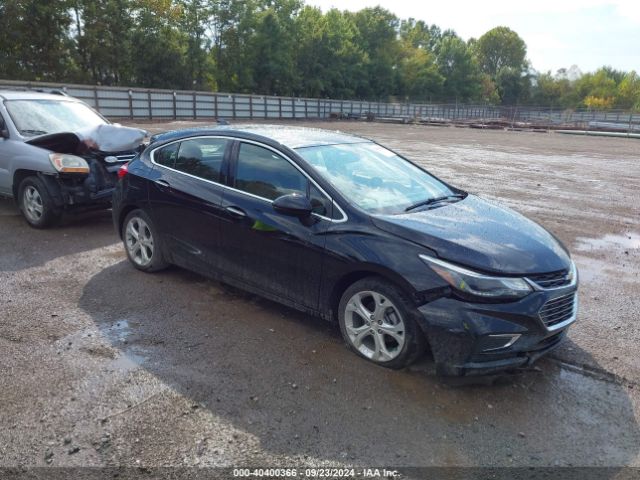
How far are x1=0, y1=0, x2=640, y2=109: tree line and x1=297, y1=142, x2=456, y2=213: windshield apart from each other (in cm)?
4501

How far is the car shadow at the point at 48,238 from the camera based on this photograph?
6.23 meters

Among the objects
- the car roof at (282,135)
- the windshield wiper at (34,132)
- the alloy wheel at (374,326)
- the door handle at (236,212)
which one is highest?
the car roof at (282,135)

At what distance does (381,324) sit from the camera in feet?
12.4

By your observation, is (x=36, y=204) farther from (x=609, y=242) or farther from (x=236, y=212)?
(x=609, y=242)

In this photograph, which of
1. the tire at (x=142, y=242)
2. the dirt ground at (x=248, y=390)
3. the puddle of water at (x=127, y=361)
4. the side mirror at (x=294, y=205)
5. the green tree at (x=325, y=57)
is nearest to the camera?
the dirt ground at (x=248, y=390)

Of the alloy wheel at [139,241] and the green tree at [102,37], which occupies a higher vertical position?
the green tree at [102,37]

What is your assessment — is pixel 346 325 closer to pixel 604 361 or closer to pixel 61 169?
pixel 604 361

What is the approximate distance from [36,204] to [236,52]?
58.6 meters

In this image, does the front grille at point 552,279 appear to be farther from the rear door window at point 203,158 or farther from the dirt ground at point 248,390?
the rear door window at point 203,158

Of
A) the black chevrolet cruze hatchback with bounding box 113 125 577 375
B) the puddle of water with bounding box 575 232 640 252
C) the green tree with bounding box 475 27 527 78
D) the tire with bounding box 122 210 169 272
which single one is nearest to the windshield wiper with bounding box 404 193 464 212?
the black chevrolet cruze hatchback with bounding box 113 125 577 375

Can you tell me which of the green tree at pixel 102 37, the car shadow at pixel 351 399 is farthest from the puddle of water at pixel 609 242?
the green tree at pixel 102 37

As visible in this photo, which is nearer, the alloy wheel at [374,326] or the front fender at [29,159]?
the alloy wheel at [374,326]

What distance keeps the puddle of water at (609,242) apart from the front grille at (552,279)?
13.4ft

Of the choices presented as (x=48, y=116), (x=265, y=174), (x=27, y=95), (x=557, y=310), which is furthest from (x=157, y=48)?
(x=557, y=310)
